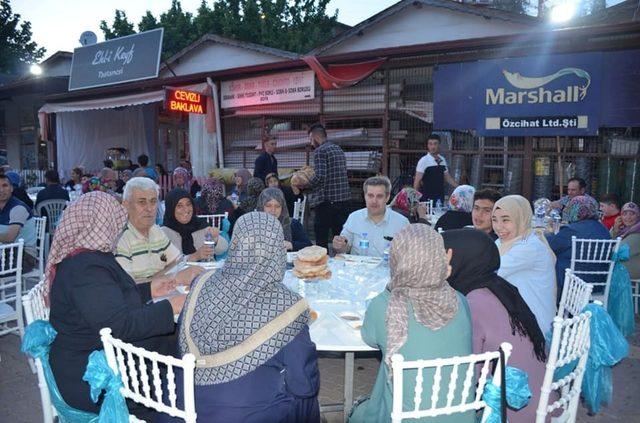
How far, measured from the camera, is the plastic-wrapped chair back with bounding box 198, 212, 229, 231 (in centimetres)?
597

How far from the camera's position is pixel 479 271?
2.35 m

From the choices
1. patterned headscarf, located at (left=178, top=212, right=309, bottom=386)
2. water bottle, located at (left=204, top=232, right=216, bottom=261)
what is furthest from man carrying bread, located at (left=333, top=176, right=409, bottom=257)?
patterned headscarf, located at (left=178, top=212, right=309, bottom=386)

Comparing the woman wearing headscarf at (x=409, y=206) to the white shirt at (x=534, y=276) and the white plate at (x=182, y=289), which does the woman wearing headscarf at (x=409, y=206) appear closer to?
the white shirt at (x=534, y=276)

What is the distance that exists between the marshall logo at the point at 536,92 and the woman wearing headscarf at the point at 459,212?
3.14 meters

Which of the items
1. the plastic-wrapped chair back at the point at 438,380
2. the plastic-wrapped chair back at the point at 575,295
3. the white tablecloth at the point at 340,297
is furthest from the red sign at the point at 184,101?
the plastic-wrapped chair back at the point at 438,380

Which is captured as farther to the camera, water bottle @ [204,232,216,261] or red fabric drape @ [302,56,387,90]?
red fabric drape @ [302,56,387,90]

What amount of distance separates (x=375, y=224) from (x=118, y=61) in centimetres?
1134

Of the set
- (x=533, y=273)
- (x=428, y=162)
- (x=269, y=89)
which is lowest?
(x=533, y=273)

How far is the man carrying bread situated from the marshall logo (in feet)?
13.2

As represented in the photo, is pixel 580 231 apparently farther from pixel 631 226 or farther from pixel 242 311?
pixel 242 311

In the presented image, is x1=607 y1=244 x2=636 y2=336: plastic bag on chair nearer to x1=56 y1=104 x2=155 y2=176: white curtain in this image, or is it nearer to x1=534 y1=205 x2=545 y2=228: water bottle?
x1=534 y1=205 x2=545 y2=228: water bottle

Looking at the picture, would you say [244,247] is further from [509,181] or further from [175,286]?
[509,181]

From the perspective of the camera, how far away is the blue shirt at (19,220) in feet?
17.3

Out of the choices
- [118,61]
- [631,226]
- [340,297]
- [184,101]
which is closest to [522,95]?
[631,226]
